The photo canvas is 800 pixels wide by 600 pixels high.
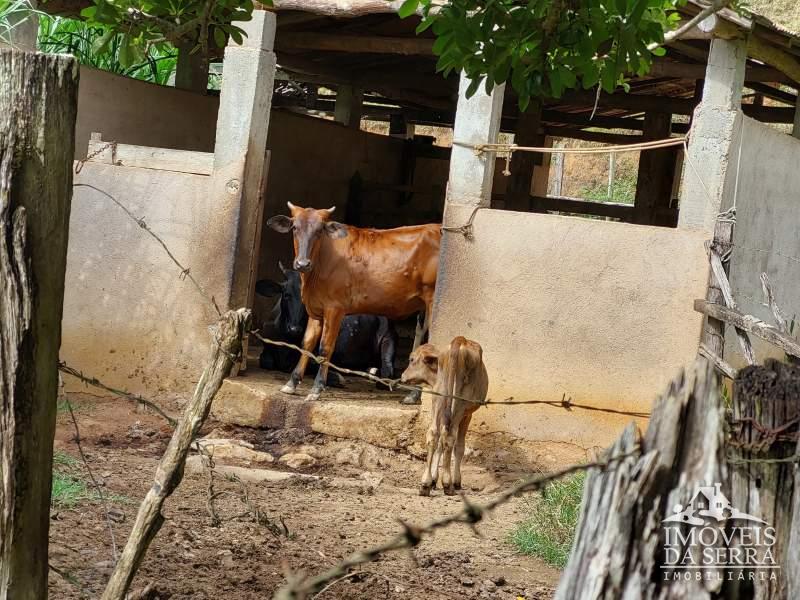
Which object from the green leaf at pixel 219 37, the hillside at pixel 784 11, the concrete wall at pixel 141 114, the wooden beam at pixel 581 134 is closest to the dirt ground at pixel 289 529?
the green leaf at pixel 219 37

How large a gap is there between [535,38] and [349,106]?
31.1ft

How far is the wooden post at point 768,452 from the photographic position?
213 centimetres

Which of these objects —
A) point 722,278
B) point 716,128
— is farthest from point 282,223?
point 722,278

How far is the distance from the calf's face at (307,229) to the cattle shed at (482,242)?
29cm

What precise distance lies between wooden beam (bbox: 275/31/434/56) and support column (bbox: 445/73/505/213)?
5.25 ft

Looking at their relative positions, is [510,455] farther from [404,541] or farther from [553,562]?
[404,541]

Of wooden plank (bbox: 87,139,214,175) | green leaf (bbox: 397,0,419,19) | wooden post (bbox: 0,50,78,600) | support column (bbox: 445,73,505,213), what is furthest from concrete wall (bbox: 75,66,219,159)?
wooden post (bbox: 0,50,78,600)

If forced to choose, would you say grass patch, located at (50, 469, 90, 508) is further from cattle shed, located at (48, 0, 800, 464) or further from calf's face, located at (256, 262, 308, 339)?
calf's face, located at (256, 262, 308, 339)

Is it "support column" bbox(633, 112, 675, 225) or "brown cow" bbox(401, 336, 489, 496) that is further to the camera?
"support column" bbox(633, 112, 675, 225)

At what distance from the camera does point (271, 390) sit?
8.59m

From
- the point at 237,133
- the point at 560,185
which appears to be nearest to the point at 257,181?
the point at 237,133

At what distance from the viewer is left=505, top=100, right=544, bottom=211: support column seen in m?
12.4

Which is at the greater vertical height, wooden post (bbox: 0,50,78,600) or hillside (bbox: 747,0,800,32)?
hillside (bbox: 747,0,800,32)

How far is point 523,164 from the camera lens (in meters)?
12.8
